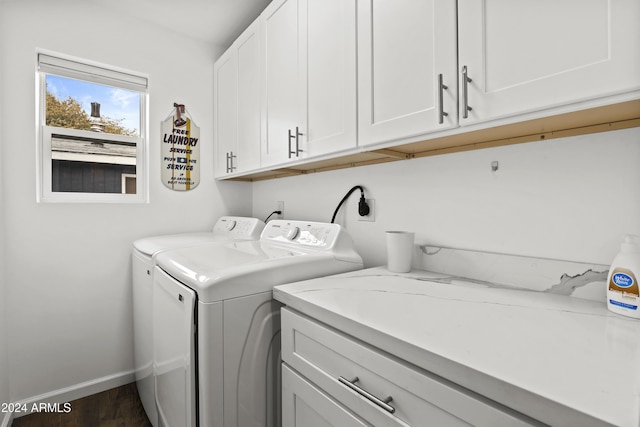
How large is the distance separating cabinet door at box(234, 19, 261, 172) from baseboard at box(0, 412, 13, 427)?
→ 1869 mm

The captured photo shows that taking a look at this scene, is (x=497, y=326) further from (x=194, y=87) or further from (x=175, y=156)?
(x=194, y=87)

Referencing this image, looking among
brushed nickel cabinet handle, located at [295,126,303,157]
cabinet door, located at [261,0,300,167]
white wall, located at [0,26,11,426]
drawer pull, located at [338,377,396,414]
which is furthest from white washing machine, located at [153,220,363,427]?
white wall, located at [0,26,11,426]

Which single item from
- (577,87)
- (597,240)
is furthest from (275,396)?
(577,87)

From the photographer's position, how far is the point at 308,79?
1.45 m

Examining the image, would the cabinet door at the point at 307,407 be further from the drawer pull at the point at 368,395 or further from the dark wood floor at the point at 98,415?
the dark wood floor at the point at 98,415

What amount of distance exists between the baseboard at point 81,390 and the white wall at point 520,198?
1928 mm

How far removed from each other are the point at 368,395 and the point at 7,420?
220 centimetres

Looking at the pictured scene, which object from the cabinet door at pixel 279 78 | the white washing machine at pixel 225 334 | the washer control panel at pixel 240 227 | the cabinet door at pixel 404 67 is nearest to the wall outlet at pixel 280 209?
the washer control panel at pixel 240 227

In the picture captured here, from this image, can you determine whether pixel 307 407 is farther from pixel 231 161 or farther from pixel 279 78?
pixel 231 161

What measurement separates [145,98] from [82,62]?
15.7 inches

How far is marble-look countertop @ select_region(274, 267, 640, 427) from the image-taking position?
0.47m

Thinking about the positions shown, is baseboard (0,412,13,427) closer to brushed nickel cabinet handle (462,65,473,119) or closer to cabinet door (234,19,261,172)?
cabinet door (234,19,261,172)

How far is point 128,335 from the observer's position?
2166 millimetres

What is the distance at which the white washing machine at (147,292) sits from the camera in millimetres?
1609
